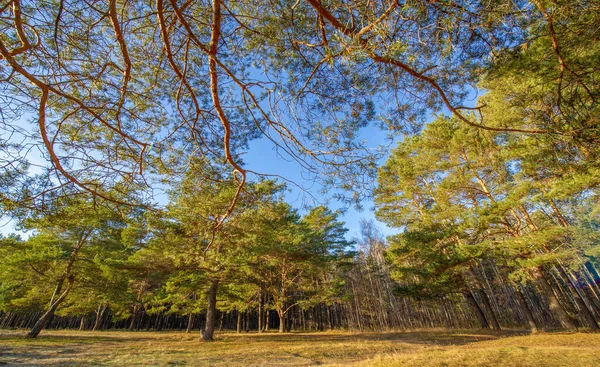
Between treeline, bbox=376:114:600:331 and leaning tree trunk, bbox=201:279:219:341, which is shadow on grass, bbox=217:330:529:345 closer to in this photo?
leaning tree trunk, bbox=201:279:219:341

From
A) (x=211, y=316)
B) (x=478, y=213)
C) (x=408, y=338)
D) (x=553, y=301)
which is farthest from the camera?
(x=408, y=338)

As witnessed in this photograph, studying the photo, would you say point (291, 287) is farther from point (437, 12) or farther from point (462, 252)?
point (437, 12)

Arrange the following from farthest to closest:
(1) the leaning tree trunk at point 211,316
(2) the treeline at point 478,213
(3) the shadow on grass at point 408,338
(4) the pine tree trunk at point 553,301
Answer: (3) the shadow on grass at point 408,338 < (1) the leaning tree trunk at point 211,316 < (4) the pine tree trunk at point 553,301 < (2) the treeline at point 478,213

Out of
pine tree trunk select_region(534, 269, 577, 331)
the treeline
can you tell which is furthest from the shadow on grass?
pine tree trunk select_region(534, 269, 577, 331)

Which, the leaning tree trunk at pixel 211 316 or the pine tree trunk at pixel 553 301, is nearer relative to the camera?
the pine tree trunk at pixel 553 301

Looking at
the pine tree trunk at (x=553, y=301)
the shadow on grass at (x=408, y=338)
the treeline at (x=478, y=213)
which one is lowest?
the shadow on grass at (x=408, y=338)

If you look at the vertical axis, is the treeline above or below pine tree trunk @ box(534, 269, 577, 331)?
above

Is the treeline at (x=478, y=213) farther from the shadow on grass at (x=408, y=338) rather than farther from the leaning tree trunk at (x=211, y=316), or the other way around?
the leaning tree trunk at (x=211, y=316)

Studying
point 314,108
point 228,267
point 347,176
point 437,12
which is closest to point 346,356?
point 228,267

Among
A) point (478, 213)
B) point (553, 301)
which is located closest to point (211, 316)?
point (478, 213)

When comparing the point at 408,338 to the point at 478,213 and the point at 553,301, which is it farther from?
the point at 478,213

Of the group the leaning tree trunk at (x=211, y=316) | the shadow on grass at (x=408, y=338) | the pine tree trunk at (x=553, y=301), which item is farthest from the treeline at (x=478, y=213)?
the leaning tree trunk at (x=211, y=316)

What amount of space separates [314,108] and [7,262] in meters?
13.6

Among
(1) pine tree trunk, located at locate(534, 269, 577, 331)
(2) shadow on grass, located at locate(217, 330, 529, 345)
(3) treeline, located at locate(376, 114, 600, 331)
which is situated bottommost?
(2) shadow on grass, located at locate(217, 330, 529, 345)
